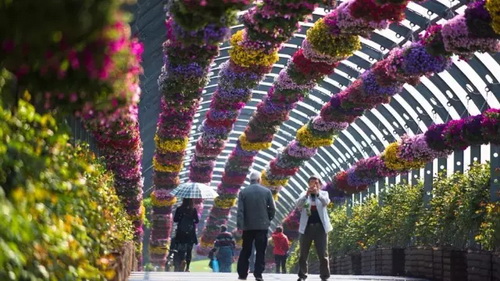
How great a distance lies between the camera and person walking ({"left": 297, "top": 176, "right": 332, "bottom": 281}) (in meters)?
15.6

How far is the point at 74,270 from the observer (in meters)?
6.47

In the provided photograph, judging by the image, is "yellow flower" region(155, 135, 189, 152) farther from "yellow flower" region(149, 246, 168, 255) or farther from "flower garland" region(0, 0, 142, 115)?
"flower garland" region(0, 0, 142, 115)

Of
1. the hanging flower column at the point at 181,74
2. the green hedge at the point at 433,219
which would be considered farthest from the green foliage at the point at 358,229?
the hanging flower column at the point at 181,74

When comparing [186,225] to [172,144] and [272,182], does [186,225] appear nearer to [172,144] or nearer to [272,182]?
[172,144]

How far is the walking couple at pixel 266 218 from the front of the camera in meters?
15.5

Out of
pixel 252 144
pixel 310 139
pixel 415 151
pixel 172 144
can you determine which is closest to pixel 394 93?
pixel 415 151

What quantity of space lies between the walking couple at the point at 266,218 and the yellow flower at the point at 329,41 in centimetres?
323

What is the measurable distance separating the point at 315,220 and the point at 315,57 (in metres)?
4.55

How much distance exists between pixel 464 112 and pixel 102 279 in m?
20.6

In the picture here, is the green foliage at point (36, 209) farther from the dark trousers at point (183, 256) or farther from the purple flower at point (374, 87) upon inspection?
the dark trousers at point (183, 256)

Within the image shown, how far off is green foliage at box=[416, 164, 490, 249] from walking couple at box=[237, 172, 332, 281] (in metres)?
5.22

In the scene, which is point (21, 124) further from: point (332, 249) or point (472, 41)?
point (332, 249)

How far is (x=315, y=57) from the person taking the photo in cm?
1941

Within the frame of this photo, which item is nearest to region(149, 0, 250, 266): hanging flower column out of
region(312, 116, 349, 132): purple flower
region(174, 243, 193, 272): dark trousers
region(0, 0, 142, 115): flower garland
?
region(0, 0, 142, 115): flower garland
